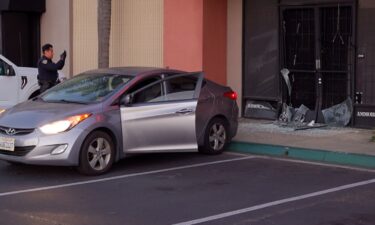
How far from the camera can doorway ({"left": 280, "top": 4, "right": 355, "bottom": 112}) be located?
13438mm

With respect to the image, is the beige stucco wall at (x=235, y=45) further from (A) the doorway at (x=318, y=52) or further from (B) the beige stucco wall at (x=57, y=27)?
(B) the beige stucco wall at (x=57, y=27)

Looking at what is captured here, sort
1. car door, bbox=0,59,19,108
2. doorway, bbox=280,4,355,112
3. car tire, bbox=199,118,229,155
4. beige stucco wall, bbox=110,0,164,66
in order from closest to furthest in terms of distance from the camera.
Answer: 1. car tire, bbox=199,118,229,155
2. doorway, bbox=280,4,355,112
3. car door, bbox=0,59,19,108
4. beige stucco wall, bbox=110,0,164,66

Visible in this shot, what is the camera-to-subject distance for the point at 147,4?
15.4 metres

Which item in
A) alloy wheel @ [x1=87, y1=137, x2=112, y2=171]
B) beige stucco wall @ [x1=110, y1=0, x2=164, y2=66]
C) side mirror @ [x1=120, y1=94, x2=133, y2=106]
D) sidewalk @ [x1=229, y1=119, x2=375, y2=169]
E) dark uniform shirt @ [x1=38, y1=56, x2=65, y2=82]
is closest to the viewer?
alloy wheel @ [x1=87, y1=137, x2=112, y2=171]

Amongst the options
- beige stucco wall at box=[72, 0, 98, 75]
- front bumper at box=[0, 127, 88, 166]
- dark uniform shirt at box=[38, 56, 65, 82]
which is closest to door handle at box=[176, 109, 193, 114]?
front bumper at box=[0, 127, 88, 166]

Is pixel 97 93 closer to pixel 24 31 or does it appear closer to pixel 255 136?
pixel 255 136

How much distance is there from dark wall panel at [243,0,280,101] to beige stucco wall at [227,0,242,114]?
13cm

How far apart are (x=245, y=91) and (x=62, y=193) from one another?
7541mm

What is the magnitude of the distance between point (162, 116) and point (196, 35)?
201 inches

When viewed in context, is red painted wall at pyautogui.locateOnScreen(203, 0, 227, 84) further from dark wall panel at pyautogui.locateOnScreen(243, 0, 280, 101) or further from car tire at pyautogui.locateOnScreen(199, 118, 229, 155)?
car tire at pyautogui.locateOnScreen(199, 118, 229, 155)

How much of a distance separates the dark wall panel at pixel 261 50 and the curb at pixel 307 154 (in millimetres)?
3192

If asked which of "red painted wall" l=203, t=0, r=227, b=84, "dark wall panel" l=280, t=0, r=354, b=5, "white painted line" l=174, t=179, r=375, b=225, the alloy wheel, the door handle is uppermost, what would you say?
"dark wall panel" l=280, t=0, r=354, b=5

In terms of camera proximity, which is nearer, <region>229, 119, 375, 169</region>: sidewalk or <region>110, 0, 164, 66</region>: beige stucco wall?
<region>229, 119, 375, 169</region>: sidewalk

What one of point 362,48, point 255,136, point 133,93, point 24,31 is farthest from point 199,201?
point 24,31
